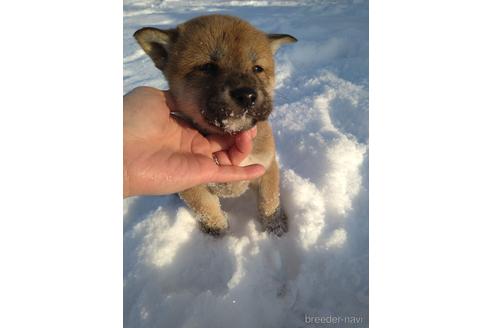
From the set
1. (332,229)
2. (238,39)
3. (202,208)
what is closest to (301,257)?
(332,229)

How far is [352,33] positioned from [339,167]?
33.9 inches

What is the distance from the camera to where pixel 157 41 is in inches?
77.2

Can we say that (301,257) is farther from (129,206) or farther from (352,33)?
(352,33)

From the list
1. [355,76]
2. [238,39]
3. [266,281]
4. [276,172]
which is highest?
[238,39]

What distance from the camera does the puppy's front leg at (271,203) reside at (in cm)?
228

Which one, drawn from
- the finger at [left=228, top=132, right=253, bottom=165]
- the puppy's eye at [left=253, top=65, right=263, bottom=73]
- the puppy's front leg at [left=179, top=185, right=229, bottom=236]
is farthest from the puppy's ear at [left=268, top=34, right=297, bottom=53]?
the puppy's front leg at [left=179, top=185, right=229, bottom=236]

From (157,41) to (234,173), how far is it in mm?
891

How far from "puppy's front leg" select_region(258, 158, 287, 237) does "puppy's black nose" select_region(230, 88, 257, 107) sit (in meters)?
0.75

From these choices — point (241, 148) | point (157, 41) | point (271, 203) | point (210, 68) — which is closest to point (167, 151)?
point (241, 148)

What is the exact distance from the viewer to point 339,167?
2.31 meters

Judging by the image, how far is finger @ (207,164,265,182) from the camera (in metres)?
1.94

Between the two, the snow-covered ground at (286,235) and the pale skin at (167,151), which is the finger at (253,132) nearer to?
the pale skin at (167,151)

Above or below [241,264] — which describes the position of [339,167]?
above

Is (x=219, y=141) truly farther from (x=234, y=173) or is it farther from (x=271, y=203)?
(x=271, y=203)
